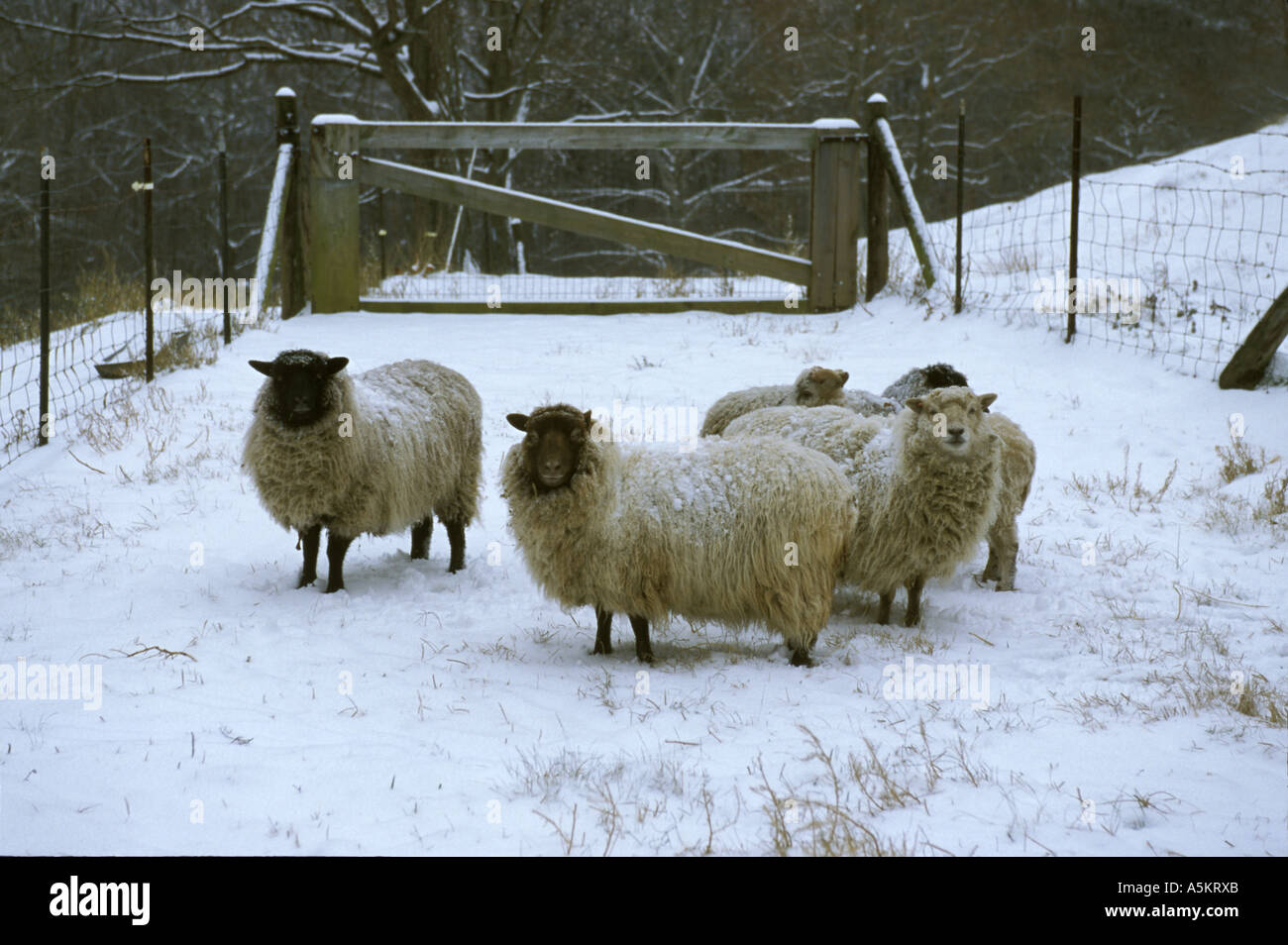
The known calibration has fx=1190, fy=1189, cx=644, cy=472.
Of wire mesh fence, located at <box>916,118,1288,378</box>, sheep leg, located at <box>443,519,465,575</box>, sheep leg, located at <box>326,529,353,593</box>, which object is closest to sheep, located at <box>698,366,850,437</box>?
sheep leg, located at <box>443,519,465,575</box>

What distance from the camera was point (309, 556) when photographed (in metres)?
6.45

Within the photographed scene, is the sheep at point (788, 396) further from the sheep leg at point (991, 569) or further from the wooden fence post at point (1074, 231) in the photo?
the wooden fence post at point (1074, 231)

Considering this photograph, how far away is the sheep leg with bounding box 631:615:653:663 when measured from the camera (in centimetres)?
548

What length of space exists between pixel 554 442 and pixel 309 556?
6.24 ft

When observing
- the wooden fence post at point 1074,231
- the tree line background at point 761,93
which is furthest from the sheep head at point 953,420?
the tree line background at point 761,93

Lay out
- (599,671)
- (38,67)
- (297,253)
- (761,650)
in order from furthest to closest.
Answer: (38,67)
(297,253)
(761,650)
(599,671)

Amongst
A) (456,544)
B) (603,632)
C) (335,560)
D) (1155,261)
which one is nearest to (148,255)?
(456,544)

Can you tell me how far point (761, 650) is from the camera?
5711mm

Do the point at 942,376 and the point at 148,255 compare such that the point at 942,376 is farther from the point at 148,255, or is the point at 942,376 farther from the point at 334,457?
the point at 148,255

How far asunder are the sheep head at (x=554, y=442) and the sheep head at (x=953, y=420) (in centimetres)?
178

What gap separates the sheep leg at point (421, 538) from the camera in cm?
723
